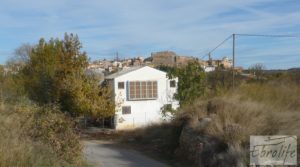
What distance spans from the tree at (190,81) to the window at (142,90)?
856cm

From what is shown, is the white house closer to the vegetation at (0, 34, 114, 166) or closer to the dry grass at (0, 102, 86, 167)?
the vegetation at (0, 34, 114, 166)

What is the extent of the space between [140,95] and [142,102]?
881 millimetres

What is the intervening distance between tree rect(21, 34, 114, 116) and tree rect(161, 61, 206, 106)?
6297 millimetres

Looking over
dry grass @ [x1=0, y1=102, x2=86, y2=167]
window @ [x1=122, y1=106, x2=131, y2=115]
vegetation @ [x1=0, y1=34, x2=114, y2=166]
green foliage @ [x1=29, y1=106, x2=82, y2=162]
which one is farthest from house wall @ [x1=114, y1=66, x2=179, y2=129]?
green foliage @ [x1=29, y1=106, x2=82, y2=162]

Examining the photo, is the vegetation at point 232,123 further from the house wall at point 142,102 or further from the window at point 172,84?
the window at point 172,84

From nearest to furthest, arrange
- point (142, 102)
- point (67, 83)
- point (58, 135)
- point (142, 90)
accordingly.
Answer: point (58, 135), point (67, 83), point (142, 90), point (142, 102)

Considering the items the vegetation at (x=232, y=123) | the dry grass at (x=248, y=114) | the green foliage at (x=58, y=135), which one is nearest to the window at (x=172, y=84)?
the vegetation at (x=232, y=123)

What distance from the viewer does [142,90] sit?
4325cm

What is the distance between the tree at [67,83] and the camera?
118 ft

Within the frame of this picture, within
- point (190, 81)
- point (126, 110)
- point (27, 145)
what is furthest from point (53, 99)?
point (27, 145)

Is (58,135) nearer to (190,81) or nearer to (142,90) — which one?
(190,81)

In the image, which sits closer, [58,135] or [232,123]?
[58,135]

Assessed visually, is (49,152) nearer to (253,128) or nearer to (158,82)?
(253,128)

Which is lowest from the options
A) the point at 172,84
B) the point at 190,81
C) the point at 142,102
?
the point at 142,102
